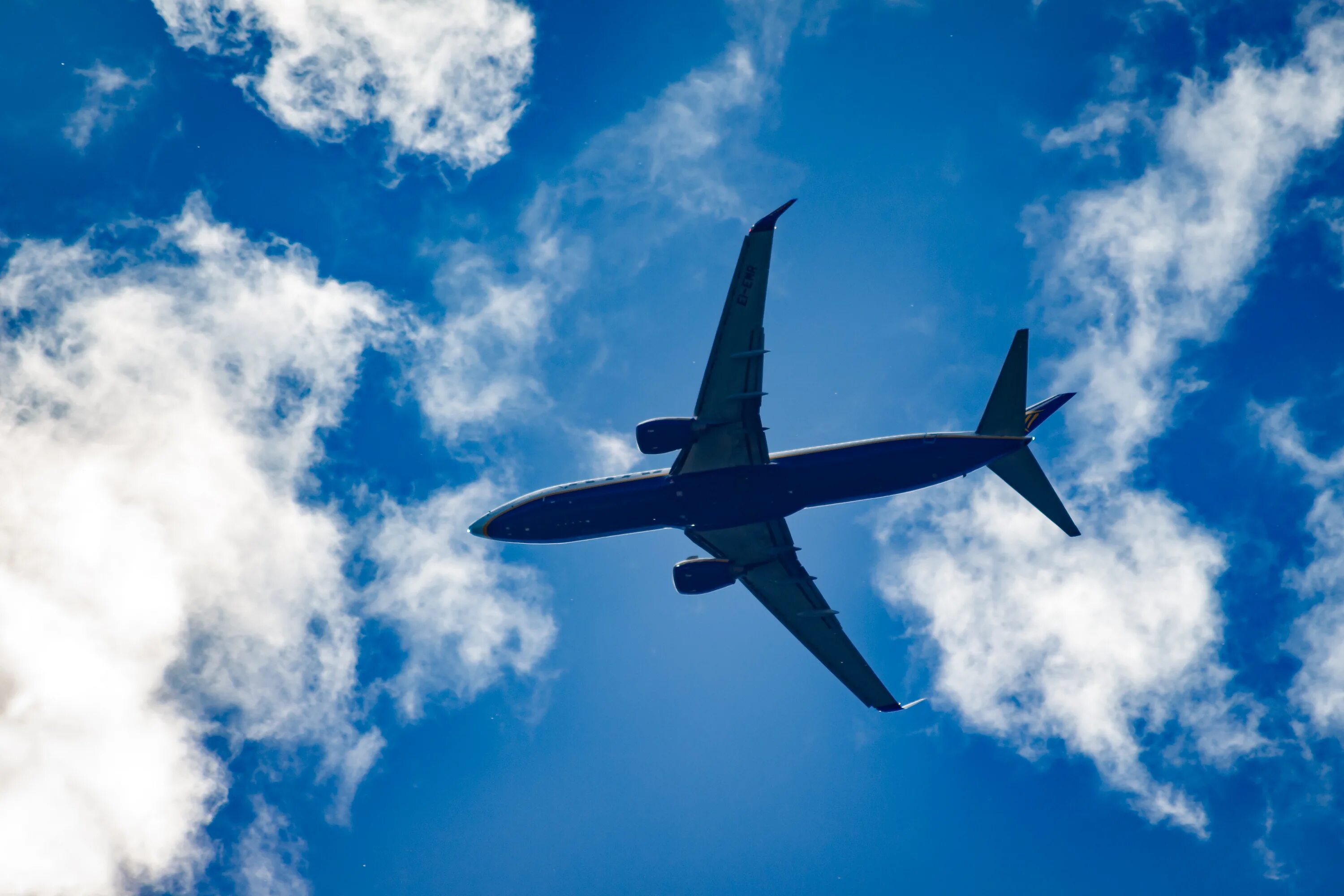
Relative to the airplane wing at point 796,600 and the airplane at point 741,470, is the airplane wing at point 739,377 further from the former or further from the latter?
the airplane wing at point 796,600

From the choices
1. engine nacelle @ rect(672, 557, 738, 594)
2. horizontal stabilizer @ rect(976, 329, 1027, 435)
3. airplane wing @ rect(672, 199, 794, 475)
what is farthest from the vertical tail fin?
engine nacelle @ rect(672, 557, 738, 594)

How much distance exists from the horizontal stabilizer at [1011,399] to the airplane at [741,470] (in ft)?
0.15

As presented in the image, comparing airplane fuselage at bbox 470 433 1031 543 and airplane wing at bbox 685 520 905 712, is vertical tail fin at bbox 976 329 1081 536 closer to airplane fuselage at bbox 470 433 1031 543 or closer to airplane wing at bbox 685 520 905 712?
airplane fuselage at bbox 470 433 1031 543

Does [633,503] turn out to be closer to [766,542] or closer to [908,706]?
[766,542]

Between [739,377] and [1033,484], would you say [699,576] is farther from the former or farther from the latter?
[1033,484]

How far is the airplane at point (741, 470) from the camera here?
124 ft

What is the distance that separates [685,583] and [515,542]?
8.99 metres

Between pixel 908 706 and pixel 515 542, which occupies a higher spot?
pixel 515 542

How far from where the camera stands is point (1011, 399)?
3850cm

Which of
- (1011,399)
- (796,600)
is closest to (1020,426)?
(1011,399)

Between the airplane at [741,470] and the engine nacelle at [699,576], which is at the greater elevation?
the airplane at [741,470]

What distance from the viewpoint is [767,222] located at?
1302 inches

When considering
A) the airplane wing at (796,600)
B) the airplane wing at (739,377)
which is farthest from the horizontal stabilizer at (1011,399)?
the airplane wing at (796,600)

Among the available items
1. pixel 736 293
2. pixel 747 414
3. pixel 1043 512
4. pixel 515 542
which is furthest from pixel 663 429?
pixel 1043 512
